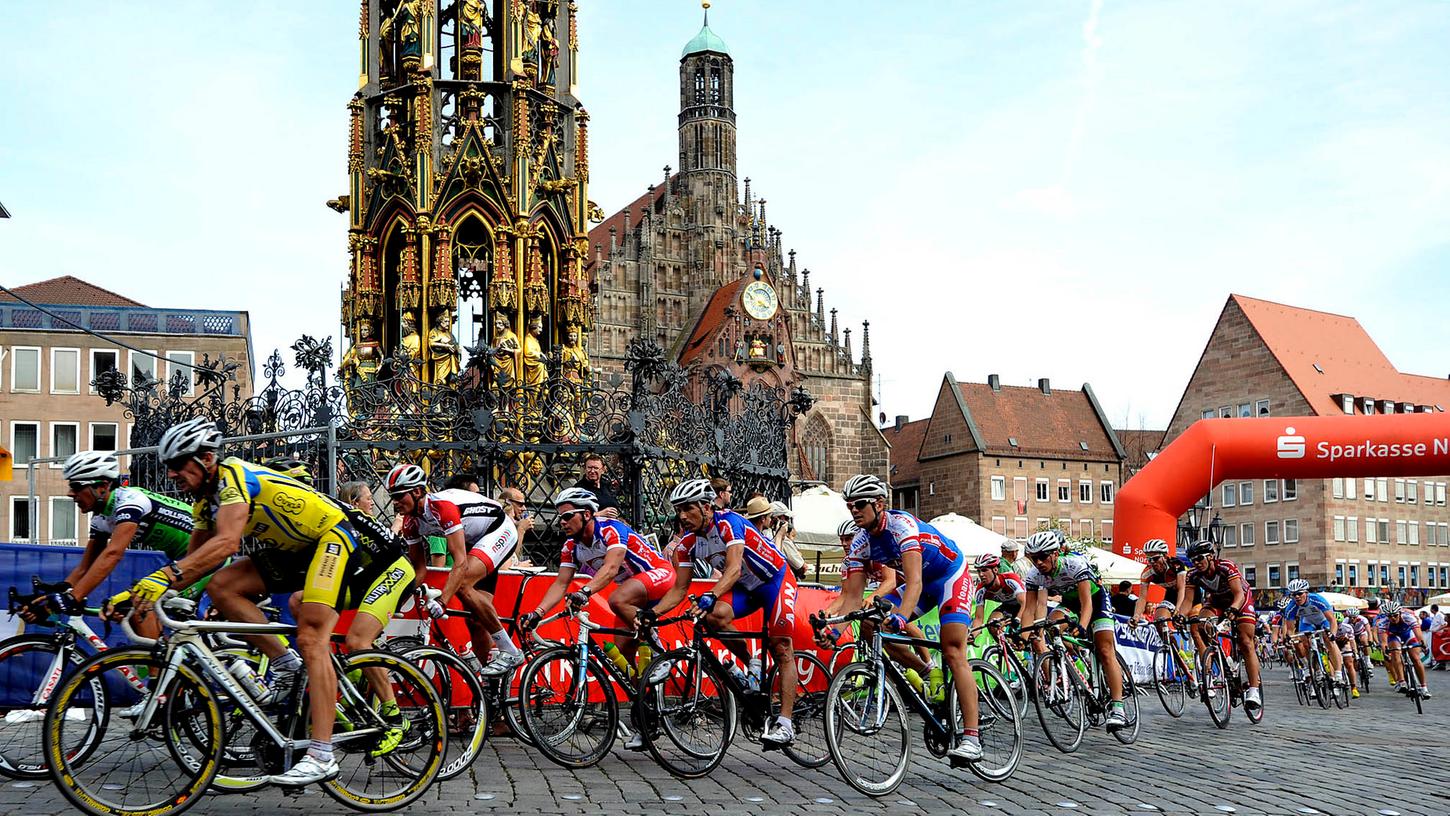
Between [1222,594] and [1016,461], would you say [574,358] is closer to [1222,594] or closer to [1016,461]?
[1222,594]

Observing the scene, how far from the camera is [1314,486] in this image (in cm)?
6831

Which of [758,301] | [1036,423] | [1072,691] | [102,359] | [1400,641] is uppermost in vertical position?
[758,301]

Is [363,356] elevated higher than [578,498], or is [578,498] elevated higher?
[363,356]

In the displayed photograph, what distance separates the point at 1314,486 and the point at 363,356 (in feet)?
193

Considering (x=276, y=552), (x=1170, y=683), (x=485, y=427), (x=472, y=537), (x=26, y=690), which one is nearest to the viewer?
(x=276, y=552)

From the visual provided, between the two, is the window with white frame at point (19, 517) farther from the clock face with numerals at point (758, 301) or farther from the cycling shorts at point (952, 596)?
the cycling shorts at point (952, 596)

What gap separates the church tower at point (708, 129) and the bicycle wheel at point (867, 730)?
74946 mm

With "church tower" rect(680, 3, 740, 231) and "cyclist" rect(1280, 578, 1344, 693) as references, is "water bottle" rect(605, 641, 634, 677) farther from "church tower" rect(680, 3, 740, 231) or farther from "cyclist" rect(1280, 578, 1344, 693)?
"church tower" rect(680, 3, 740, 231)

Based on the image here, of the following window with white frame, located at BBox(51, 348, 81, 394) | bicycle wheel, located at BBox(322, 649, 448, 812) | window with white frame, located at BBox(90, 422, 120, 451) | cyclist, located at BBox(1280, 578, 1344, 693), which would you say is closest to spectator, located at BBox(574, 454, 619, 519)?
bicycle wheel, located at BBox(322, 649, 448, 812)

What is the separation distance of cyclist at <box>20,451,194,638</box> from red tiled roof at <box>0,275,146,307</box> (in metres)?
53.4

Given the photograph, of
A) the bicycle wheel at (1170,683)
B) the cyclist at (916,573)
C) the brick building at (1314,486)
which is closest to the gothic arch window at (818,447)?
the brick building at (1314,486)

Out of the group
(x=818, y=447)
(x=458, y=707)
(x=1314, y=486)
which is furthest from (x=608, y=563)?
(x=818, y=447)

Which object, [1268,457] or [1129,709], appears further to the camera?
[1268,457]

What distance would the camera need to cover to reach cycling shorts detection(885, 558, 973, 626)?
358 inches
